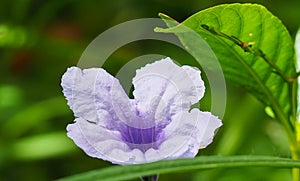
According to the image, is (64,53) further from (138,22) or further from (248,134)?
(248,134)

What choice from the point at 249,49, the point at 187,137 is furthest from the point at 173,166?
the point at 249,49

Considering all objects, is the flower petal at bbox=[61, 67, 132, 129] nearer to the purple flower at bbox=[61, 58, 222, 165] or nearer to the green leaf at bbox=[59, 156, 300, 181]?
the purple flower at bbox=[61, 58, 222, 165]

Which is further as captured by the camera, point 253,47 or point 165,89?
point 253,47

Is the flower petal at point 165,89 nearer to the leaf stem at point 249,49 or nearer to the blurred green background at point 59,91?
the leaf stem at point 249,49

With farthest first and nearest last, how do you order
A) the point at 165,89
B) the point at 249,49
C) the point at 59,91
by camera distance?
the point at 59,91 < the point at 249,49 < the point at 165,89

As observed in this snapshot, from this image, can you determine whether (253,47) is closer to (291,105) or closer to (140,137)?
(291,105)

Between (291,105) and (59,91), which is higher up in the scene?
(59,91)

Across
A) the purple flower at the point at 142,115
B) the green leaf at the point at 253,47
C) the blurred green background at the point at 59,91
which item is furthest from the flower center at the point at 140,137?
the blurred green background at the point at 59,91
